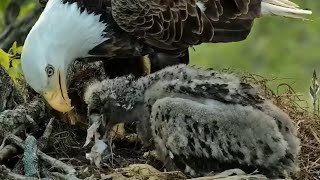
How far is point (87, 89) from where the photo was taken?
15.5ft

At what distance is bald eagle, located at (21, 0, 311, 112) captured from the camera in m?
4.77

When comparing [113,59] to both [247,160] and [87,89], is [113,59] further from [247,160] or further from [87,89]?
[247,160]

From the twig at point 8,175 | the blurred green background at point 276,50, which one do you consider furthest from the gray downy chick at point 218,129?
the blurred green background at point 276,50

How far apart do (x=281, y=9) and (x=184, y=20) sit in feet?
2.41

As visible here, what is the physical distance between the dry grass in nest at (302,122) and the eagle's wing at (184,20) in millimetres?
314

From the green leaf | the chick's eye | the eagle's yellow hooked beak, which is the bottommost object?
the eagle's yellow hooked beak

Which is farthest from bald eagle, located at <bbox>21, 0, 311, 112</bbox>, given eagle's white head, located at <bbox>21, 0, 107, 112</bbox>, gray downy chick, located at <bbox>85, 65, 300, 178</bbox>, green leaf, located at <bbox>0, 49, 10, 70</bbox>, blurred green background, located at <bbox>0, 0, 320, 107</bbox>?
blurred green background, located at <bbox>0, 0, 320, 107</bbox>

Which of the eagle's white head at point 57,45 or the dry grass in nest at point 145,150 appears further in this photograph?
the eagle's white head at point 57,45

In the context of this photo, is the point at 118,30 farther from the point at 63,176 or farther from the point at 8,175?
the point at 8,175

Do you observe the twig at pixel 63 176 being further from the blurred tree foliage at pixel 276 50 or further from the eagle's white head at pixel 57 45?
the blurred tree foliage at pixel 276 50

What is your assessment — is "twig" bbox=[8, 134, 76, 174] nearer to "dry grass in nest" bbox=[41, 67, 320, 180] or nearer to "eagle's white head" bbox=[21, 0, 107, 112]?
"dry grass in nest" bbox=[41, 67, 320, 180]

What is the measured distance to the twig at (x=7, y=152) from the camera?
4.25 meters

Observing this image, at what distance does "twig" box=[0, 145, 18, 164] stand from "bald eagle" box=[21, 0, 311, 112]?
16.4 inches

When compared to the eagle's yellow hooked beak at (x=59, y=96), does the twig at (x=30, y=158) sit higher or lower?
lower
